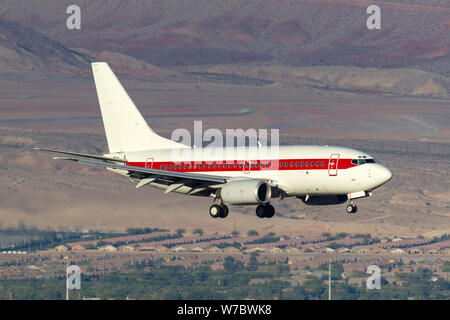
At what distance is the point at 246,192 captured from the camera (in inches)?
3671

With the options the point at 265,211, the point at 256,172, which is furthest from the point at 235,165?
the point at 265,211

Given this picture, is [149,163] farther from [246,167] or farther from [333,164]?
[333,164]

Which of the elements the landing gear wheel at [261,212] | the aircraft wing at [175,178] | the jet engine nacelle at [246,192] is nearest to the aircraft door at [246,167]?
the aircraft wing at [175,178]

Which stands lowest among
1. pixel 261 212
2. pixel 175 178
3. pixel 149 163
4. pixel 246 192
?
pixel 261 212

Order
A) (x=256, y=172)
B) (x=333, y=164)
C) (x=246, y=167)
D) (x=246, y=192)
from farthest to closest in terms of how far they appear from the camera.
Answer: (x=246, y=167), (x=256, y=172), (x=246, y=192), (x=333, y=164)

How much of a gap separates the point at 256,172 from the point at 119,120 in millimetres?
20657

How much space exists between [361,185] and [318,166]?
Result: 3.82 m

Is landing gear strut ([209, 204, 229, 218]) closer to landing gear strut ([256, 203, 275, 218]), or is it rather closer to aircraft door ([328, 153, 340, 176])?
landing gear strut ([256, 203, 275, 218])

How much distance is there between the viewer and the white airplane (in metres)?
92.7

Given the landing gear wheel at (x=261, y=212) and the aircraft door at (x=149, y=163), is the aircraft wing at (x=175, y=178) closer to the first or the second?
the aircraft door at (x=149, y=163)

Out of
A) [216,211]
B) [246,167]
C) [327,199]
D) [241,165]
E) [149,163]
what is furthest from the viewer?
[149,163]

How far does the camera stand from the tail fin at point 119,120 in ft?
359
